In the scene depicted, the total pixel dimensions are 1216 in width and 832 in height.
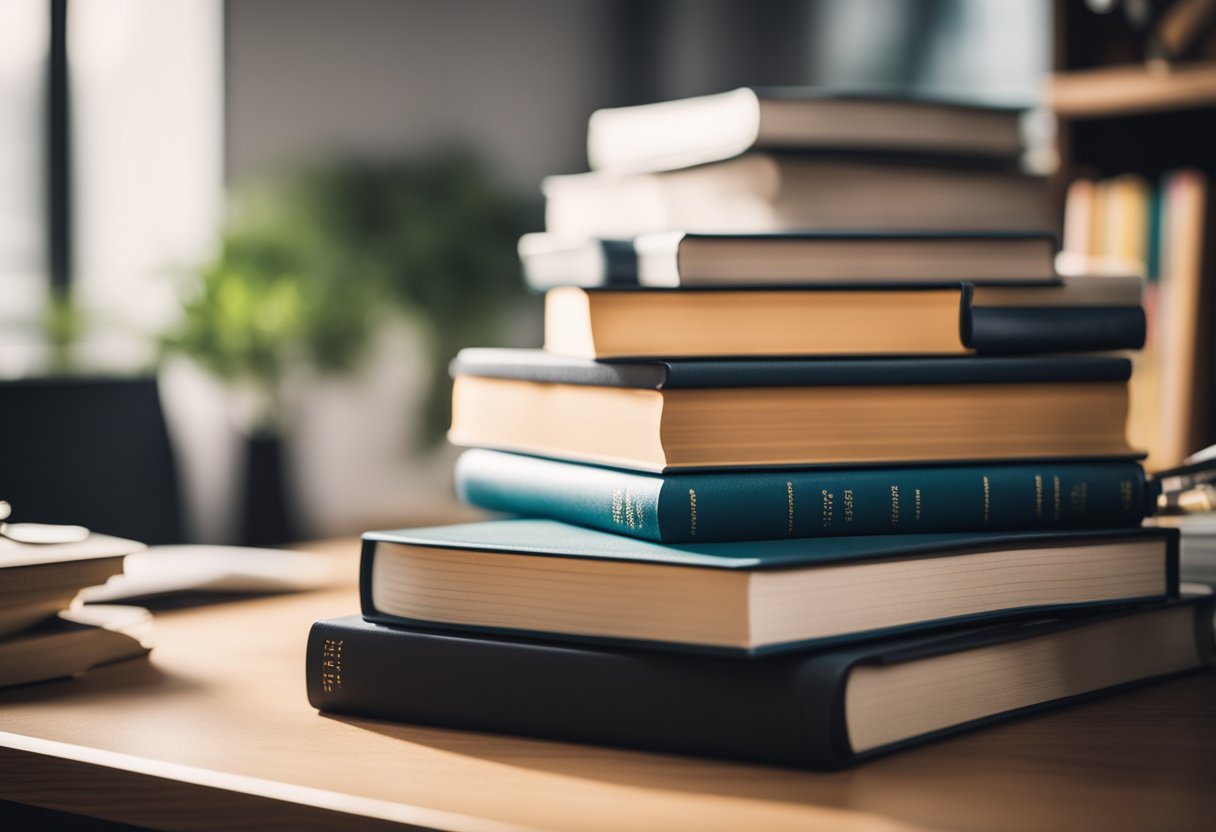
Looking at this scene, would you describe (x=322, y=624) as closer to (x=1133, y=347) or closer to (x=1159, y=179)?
(x=1133, y=347)

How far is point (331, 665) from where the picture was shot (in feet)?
2.14

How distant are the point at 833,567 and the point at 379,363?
2.38 metres

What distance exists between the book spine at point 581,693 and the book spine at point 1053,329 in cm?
24

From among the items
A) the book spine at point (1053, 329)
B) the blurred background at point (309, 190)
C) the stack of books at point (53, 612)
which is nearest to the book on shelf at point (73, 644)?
the stack of books at point (53, 612)

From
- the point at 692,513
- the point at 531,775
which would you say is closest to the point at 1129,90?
the point at 692,513

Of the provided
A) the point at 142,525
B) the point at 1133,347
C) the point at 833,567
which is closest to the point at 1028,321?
the point at 1133,347

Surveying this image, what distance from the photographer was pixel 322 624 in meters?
0.67

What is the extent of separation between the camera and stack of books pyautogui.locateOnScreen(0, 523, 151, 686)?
2.26 feet

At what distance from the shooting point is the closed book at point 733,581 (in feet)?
1.83

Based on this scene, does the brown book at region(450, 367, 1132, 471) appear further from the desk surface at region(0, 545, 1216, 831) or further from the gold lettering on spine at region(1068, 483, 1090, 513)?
the desk surface at region(0, 545, 1216, 831)

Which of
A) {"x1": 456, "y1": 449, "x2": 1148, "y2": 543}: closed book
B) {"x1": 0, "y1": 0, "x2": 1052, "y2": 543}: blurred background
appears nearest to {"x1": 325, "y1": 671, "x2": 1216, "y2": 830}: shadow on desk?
{"x1": 456, "y1": 449, "x2": 1148, "y2": 543}: closed book

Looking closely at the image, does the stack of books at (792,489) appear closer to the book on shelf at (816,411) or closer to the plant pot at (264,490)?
the book on shelf at (816,411)

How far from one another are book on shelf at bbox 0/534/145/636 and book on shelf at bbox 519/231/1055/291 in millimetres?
286

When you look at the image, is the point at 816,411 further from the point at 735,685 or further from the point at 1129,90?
the point at 1129,90
